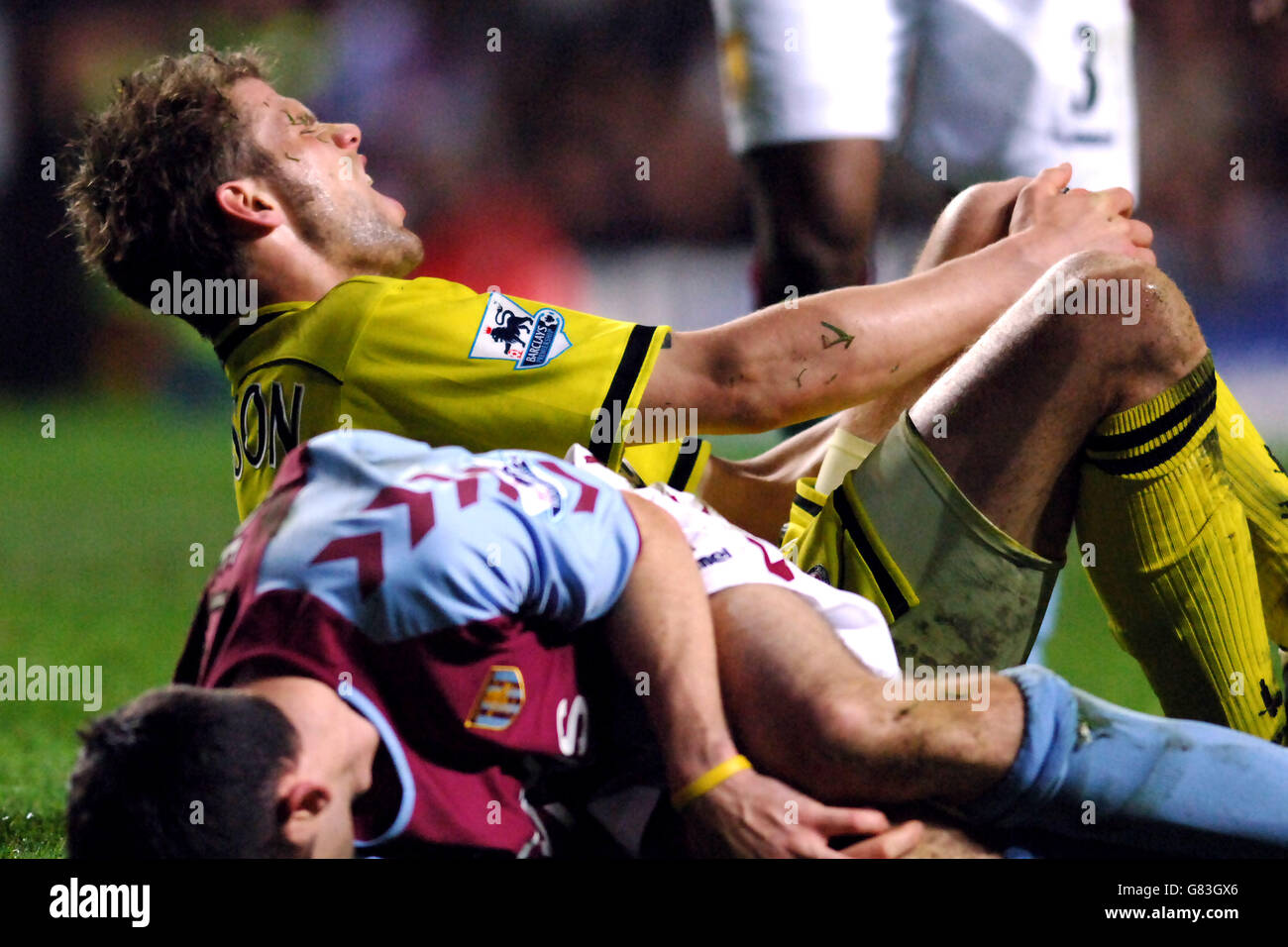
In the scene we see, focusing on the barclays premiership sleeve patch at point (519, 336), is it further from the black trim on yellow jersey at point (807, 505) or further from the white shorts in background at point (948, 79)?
the white shorts in background at point (948, 79)

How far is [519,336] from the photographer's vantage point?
2.34 metres

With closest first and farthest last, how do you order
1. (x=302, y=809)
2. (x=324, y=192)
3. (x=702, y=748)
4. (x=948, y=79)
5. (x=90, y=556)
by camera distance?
(x=302, y=809) → (x=702, y=748) → (x=324, y=192) → (x=948, y=79) → (x=90, y=556)

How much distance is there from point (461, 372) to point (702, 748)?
33.7 inches

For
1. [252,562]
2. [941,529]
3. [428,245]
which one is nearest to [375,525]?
[252,562]

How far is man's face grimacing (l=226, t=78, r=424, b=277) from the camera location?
8.42 feet

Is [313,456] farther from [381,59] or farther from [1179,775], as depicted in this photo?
[381,59]

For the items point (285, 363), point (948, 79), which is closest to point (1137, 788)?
point (285, 363)

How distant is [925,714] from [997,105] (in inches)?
137

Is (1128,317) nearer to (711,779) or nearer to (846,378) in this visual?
(846,378)

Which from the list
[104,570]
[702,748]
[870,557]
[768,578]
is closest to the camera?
[702,748]

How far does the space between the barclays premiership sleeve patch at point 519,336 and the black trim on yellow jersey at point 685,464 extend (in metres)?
0.35

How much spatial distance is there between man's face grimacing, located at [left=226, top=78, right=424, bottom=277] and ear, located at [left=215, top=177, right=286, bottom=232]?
0.6 inches

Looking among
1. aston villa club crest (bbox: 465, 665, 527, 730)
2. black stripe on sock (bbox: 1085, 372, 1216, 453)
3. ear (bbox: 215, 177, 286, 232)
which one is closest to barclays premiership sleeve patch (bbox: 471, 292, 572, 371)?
ear (bbox: 215, 177, 286, 232)

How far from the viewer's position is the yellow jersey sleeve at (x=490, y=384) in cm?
229
